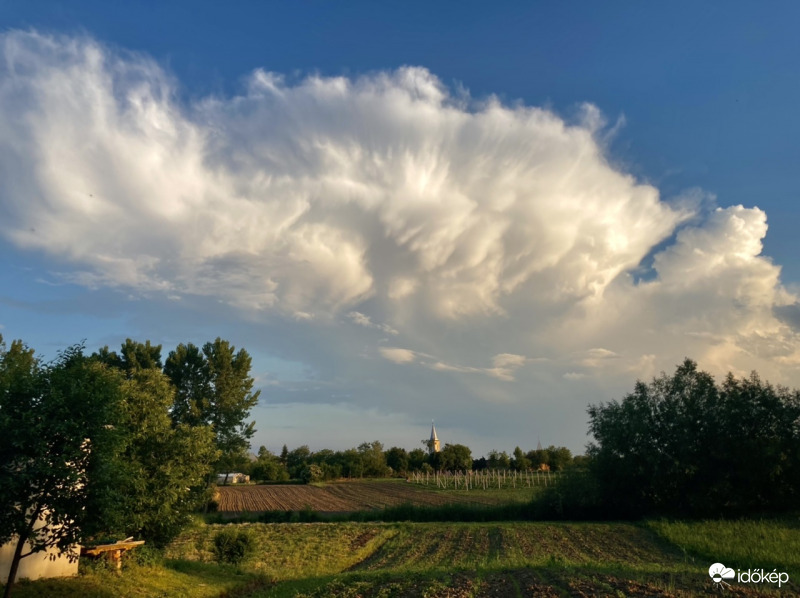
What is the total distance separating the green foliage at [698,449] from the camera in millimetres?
40625

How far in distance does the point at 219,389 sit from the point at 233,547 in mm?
29130

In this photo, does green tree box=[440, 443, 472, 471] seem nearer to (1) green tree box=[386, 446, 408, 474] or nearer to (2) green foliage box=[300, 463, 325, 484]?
(1) green tree box=[386, 446, 408, 474]

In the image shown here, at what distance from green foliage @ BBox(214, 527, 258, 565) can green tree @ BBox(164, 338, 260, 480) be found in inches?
1025

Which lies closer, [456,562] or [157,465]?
[157,465]

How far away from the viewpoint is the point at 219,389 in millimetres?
52969

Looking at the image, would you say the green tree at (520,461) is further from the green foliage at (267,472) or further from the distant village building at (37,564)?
the distant village building at (37,564)

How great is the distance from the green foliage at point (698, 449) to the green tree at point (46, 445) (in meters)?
39.8

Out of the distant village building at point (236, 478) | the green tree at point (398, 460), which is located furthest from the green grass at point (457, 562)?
the green tree at point (398, 460)

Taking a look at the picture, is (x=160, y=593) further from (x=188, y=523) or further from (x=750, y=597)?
(x=750, y=597)

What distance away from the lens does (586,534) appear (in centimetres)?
3391

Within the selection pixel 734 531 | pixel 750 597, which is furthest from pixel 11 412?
pixel 734 531

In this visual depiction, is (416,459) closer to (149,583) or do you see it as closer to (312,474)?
(312,474)

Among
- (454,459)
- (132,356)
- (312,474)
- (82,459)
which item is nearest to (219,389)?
(132,356)

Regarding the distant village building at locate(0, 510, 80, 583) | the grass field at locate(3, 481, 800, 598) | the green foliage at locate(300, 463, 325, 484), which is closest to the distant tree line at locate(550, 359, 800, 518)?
the grass field at locate(3, 481, 800, 598)
